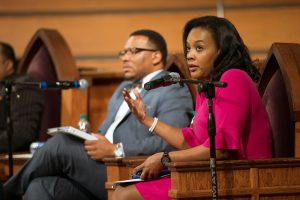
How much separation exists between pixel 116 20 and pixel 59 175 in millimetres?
2309

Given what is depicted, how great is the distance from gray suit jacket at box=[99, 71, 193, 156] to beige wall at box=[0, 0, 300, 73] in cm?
173

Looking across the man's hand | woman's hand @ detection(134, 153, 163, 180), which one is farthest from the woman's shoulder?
the man's hand

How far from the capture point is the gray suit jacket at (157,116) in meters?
3.35

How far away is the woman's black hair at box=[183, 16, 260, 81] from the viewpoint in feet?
8.65

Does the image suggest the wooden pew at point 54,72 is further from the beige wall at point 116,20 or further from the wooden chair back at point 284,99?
the wooden chair back at point 284,99

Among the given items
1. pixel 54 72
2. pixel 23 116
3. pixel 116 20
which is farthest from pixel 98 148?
pixel 116 20

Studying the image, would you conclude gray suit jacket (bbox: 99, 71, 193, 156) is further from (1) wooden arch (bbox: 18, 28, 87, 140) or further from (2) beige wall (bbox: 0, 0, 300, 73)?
(2) beige wall (bbox: 0, 0, 300, 73)

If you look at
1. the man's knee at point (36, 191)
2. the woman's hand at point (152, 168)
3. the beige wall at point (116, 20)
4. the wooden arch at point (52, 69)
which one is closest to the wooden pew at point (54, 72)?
the wooden arch at point (52, 69)

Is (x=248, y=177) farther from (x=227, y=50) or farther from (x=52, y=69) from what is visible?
(x=52, y=69)

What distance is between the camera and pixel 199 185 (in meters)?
2.36

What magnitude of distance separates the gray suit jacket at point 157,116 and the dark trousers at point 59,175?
20 centimetres

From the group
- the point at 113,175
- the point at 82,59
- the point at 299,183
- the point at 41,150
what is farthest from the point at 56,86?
the point at 82,59

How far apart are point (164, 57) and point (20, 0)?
6.85 feet

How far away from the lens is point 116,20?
18.2 ft
